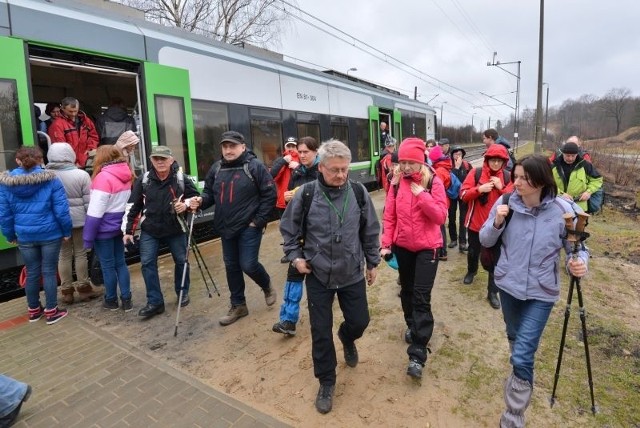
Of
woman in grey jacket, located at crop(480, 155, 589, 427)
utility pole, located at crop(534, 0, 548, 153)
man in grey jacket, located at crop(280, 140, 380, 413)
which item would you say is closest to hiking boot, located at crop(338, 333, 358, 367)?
man in grey jacket, located at crop(280, 140, 380, 413)

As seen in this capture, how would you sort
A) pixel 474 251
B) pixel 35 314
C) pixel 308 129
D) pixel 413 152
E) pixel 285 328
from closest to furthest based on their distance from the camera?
pixel 413 152
pixel 285 328
pixel 35 314
pixel 474 251
pixel 308 129

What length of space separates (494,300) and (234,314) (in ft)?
9.16

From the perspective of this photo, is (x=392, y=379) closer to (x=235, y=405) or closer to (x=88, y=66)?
(x=235, y=405)

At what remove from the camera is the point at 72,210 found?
4547 millimetres

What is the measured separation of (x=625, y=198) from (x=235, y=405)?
1668 cm

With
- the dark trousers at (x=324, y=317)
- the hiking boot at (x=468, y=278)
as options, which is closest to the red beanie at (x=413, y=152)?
the dark trousers at (x=324, y=317)

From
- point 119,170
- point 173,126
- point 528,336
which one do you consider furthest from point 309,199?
point 173,126

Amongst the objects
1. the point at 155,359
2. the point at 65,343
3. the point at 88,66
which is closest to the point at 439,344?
the point at 155,359

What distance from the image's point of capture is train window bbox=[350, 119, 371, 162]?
494 inches

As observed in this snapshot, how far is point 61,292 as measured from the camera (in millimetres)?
4844

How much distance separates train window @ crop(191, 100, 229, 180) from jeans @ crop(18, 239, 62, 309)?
309 centimetres

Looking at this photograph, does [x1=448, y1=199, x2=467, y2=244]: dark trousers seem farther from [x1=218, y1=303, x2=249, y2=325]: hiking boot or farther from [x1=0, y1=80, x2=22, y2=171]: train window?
[x1=0, y1=80, x2=22, y2=171]: train window

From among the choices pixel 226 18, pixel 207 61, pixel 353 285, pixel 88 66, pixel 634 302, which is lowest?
pixel 634 302

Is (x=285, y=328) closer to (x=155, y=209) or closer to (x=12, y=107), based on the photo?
(x=155, y=209)
